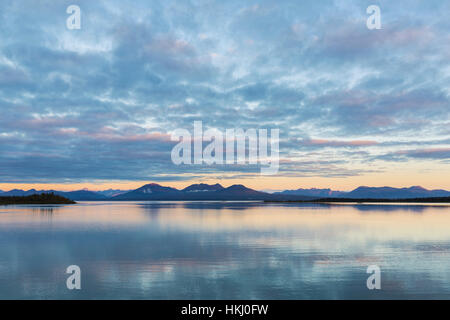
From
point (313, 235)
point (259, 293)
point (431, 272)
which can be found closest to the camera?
point (259, 293)

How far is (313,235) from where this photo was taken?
4038 centimetres

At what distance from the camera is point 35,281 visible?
1941 centimetres

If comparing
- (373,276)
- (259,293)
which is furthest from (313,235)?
(259,293)

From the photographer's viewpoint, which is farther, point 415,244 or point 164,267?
point 415,244

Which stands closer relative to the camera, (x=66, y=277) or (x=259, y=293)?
(x=259, y=293)
